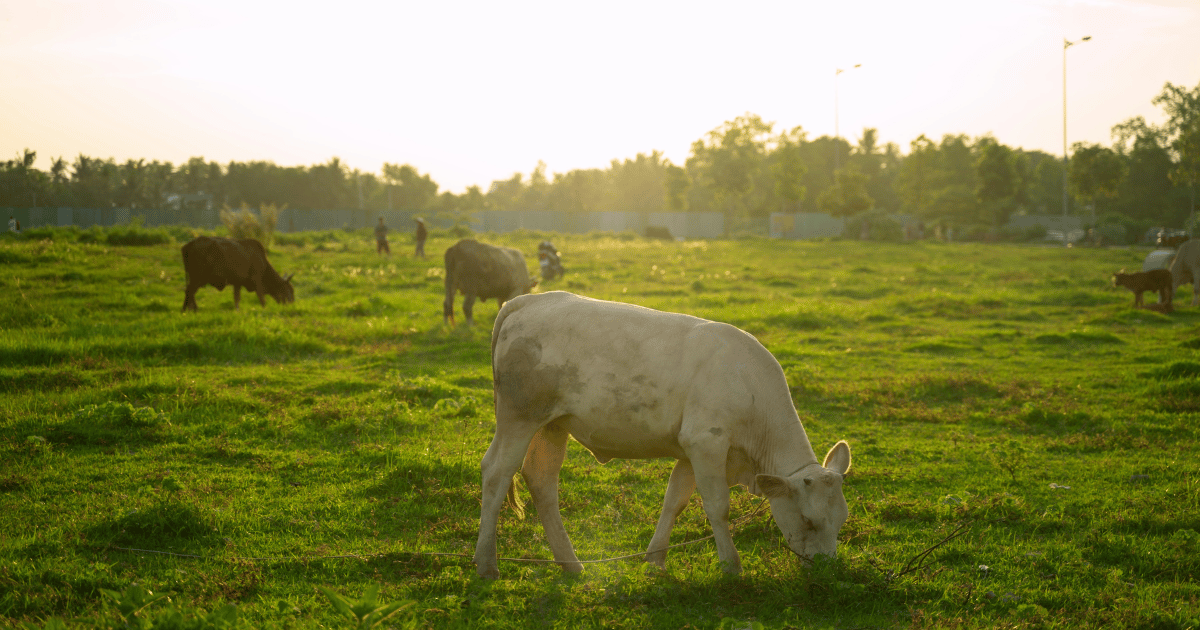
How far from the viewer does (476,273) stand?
602 inches

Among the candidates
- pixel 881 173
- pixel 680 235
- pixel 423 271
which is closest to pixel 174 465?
pixel 423 271

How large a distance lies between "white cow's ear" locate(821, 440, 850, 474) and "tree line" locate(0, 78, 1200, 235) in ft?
159

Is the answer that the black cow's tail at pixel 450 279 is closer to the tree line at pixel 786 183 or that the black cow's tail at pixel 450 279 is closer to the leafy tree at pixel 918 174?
the tree line at pixel 786 183

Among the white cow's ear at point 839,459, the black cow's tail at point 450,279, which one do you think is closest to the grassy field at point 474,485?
the white cow's ear at point 839,459

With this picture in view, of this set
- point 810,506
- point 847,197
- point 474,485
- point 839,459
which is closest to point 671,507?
point 810,506

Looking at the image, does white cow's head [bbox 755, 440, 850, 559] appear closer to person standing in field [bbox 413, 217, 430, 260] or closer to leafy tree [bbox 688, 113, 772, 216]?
person standing in field [bbox 413, 217, 430, 260]

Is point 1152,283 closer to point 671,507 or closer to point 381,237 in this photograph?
point 671,507

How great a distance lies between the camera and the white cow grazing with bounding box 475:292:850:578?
463 cm

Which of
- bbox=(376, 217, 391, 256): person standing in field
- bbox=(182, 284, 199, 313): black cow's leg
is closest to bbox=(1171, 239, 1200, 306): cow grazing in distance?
bbox=(182, 284, 199, 313): black cow's leg

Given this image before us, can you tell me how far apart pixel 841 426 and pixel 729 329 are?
13.9ft

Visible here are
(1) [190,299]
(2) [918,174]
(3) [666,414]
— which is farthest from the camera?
(2) [918,174]

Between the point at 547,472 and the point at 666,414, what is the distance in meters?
1.11

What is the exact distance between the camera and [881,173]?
91938 mm

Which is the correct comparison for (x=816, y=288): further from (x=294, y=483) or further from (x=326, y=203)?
(x=326, y=203)
